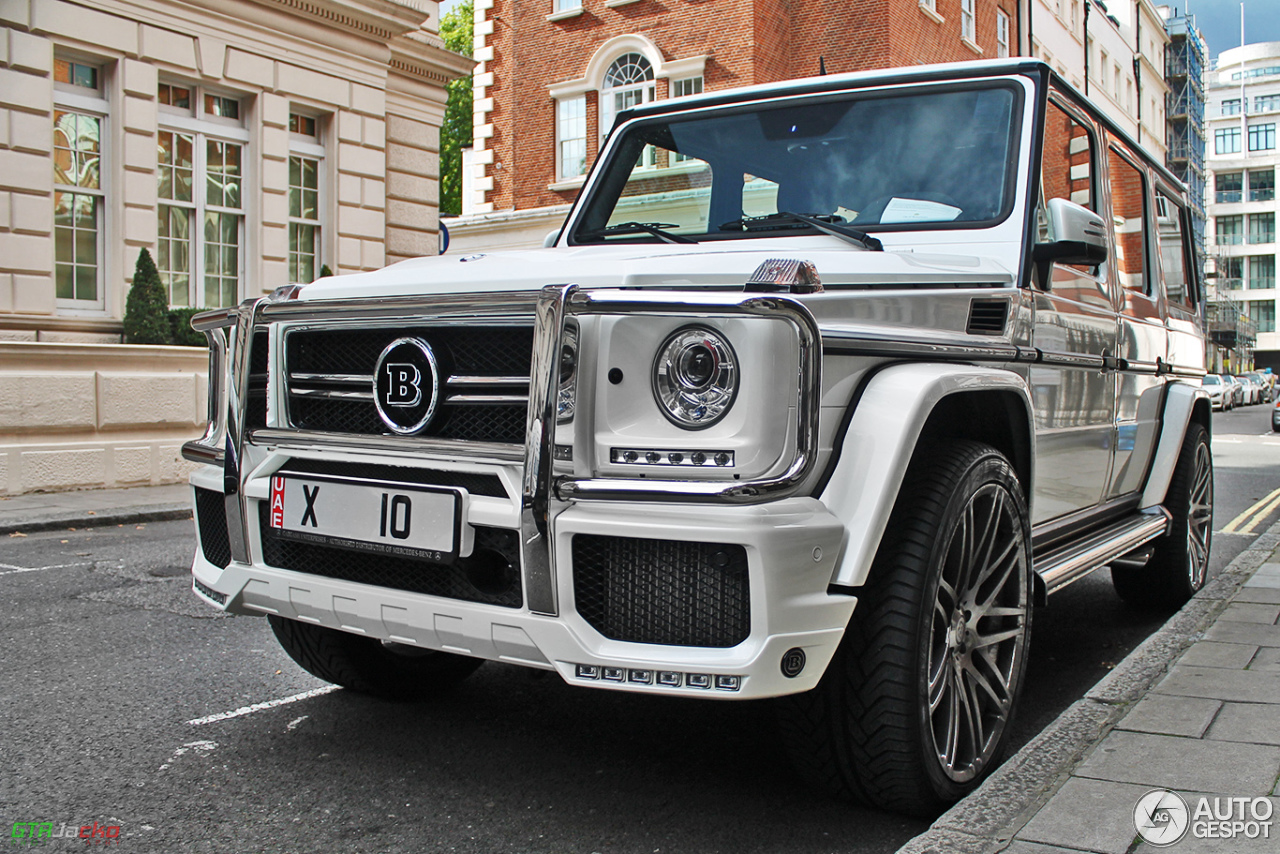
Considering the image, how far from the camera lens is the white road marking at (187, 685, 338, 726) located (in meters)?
3.72

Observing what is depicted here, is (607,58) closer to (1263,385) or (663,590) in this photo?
(663,590)

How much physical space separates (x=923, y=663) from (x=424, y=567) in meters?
1.21

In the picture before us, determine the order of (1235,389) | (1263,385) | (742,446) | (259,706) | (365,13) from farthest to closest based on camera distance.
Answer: (1263,385) < (1235,389) < (365,13) < (259,706) < (742,446)

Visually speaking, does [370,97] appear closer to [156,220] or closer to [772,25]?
[156,220]

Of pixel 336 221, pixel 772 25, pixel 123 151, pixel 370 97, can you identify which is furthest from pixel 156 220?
pixel 772 25

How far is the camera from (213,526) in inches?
130

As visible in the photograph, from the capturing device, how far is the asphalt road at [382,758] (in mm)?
2805

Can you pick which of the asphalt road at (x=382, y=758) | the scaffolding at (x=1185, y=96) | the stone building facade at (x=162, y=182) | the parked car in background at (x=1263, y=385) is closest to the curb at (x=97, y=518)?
the stone building facade at (x=162, y=182)

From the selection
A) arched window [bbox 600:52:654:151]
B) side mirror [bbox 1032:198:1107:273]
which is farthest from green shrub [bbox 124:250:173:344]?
arched window [bbox 600:52:654:151]

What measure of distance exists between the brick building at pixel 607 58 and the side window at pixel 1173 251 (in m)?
17.1

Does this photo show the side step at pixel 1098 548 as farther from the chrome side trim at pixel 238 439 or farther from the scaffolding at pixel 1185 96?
the scaffolding at pixel 1185 96

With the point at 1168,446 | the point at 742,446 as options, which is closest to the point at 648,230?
the point at 742,446

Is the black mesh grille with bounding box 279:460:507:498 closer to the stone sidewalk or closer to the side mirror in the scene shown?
the side mirror

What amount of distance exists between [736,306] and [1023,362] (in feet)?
4.81
